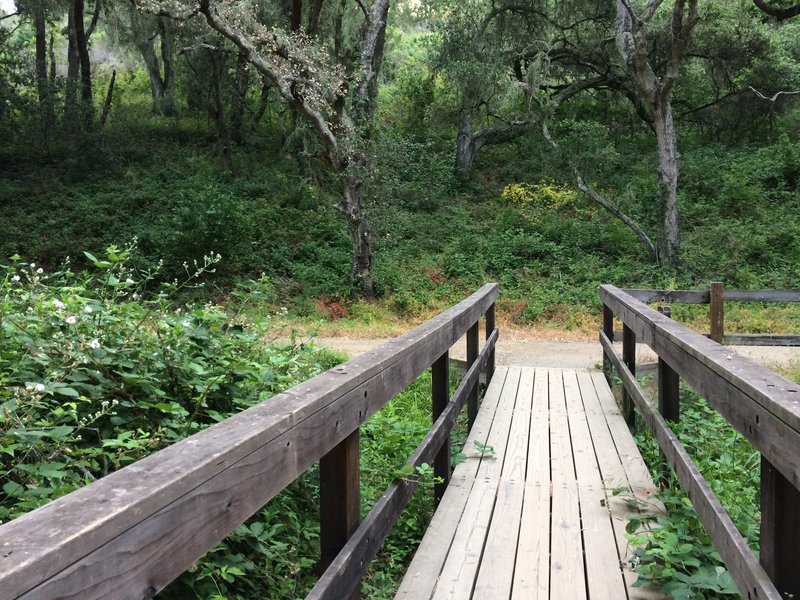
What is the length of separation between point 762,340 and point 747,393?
8.33m

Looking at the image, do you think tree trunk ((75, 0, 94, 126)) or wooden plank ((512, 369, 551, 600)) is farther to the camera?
tree trunk ((75, 0, 94, 126))

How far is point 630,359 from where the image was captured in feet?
17.8

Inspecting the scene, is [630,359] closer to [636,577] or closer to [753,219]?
[636,577]

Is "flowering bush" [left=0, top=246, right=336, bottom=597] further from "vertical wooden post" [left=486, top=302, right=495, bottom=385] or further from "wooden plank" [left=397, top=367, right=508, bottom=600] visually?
"vertical wooden post" [left=486, top=302, right=495, bottom=385]

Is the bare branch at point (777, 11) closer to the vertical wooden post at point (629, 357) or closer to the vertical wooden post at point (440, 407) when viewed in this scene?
the vertical wooden post at point (629, 357)

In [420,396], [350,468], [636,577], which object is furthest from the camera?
[420,396]

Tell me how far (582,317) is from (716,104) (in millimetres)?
12884

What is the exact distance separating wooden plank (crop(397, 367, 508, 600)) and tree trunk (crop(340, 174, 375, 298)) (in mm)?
10495

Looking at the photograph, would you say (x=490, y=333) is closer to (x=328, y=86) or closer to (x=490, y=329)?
(x=490, y=329)

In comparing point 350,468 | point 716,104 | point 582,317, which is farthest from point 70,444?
point 716,104

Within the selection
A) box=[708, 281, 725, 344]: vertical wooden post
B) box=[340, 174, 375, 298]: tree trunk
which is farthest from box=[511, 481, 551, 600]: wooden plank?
box=[340, 174, 375, 298]: tree trunk

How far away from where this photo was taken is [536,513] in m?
3.52

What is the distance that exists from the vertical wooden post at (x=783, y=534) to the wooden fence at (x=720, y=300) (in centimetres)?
664

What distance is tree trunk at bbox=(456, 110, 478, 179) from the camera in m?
21.9
